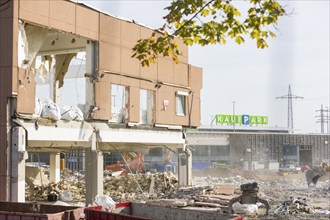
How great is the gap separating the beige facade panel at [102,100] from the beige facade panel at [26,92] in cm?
399

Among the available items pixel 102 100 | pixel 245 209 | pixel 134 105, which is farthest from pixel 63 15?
pixel 245 209

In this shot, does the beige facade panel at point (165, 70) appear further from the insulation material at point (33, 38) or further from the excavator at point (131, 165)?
the excavator at point (131, 165)

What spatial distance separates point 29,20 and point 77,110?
4.68 m

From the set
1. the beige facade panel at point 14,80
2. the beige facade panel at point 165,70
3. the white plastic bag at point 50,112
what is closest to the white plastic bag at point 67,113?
the white plastic bag at point 50,112

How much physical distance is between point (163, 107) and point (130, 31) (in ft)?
16.8

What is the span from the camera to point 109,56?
77.8ft

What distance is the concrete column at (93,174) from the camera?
22672 mm

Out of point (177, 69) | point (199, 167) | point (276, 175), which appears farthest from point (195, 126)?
point (199, 167)

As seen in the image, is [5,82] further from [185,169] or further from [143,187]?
[185,169]

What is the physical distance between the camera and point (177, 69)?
98.1 feet

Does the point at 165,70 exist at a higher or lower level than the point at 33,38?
lower

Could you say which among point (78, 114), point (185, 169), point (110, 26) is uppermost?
point (110, 26)

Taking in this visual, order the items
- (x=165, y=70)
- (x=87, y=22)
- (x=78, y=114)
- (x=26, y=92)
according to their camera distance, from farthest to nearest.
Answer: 1. (x=165, y=70)
2. (x=87, y=22)
3. (x=78, y=114)
4. (x=26, y=92)

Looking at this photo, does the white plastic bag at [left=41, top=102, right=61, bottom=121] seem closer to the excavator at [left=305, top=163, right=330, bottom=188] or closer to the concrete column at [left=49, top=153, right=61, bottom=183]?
the concrete column at [left=49, top=153, right=61, bottom=183]
